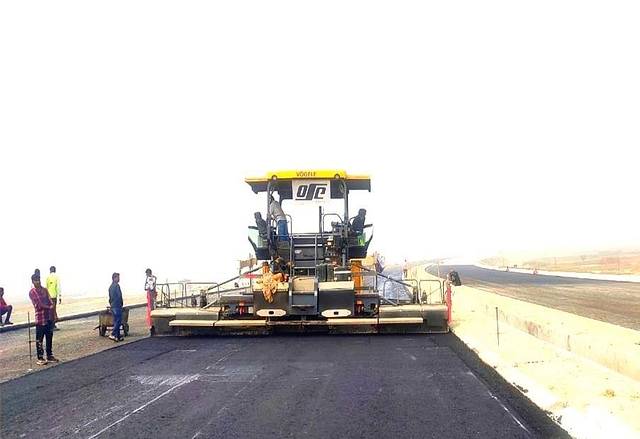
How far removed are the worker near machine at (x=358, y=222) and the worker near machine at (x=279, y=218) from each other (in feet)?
5.06

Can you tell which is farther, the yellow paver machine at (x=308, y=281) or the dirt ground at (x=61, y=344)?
the yellow paver machine at (x=308, y=281)

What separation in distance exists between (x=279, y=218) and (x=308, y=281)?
2.14 meters

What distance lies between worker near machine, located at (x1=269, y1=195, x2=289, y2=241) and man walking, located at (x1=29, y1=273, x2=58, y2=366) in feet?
17.0

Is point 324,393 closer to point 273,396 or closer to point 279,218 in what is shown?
point 273,396

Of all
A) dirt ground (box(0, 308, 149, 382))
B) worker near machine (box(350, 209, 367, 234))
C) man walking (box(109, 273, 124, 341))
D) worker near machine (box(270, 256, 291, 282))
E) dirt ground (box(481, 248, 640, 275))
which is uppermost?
worker near machine (box(350, 209, 367, 234))

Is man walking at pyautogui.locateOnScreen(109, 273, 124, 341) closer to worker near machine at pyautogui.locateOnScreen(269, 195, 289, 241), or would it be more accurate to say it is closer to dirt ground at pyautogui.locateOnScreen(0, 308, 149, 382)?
dirt ground at pyautogui.locateOnScreen(0, 308, 149, 382)

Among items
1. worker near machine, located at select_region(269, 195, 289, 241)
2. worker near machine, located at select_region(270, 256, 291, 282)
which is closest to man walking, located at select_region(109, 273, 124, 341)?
worker near machine, located at select_region(270, 256, 291, 282)

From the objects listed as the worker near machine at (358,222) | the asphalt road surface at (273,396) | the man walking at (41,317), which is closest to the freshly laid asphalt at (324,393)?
the asphalt road surface at (273,396)

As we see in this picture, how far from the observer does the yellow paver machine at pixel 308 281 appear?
41.0ft

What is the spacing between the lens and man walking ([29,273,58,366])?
1052 cm

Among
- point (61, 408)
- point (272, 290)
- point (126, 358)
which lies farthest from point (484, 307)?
point (61, 408)

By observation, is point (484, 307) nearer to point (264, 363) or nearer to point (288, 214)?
point (288, 214)

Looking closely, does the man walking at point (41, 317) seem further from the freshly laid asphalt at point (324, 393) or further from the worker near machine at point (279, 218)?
the worker near machine at point (279, 218)

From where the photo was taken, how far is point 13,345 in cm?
1334
